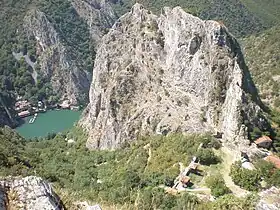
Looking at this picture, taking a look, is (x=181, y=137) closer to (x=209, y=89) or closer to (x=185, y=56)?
(x=209, y=89)

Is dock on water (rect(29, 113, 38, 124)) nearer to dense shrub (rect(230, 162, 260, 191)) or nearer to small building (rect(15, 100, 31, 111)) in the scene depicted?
small building (rect(15, 100, 31, 111))

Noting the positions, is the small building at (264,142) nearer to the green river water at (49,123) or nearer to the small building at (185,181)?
the small building at (185,181)

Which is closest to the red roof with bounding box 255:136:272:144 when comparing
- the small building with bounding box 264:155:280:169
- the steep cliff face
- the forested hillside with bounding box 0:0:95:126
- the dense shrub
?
the steep cliff face

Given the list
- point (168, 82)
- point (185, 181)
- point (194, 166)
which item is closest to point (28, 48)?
point (168, 82)

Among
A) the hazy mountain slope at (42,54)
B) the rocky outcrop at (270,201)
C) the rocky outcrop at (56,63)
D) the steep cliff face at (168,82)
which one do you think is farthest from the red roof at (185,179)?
the rocky outcrop at (56,63)

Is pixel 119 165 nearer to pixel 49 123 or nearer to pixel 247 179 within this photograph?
pixel 247 179
